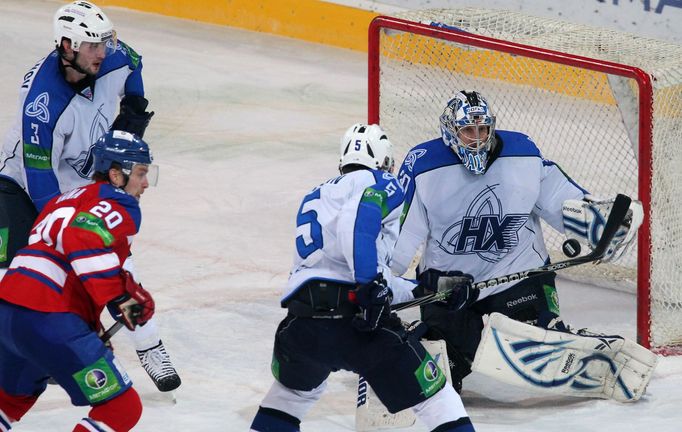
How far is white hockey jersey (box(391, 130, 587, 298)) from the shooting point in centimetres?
484

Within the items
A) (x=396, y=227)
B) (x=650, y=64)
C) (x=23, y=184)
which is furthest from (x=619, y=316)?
(x=23, y=184)

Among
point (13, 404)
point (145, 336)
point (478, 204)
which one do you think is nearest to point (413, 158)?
point (478, 204)

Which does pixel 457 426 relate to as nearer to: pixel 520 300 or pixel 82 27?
pixel 520 300

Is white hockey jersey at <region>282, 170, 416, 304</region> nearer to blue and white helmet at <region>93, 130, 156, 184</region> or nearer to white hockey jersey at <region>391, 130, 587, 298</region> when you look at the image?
blue and white helmet at <region>93, 130, 156, 184</region>

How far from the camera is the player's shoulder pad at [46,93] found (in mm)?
4742

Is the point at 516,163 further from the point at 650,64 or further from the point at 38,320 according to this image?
the point at 38,320

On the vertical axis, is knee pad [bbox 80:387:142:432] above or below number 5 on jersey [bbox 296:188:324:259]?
below

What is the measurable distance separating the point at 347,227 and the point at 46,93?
144 cm

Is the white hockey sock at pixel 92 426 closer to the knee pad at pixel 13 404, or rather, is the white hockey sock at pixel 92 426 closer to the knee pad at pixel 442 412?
the knee pad at pixel 13 404

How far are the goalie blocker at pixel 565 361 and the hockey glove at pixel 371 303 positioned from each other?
90 centimetres

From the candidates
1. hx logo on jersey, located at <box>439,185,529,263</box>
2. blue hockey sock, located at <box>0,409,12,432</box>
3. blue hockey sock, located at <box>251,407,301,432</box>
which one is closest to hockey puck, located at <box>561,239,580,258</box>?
hx logo on jersey, located at <box>439,185,529,263</box>

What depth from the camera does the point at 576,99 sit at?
20.2ft

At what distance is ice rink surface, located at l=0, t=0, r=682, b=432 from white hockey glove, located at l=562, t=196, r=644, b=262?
51 centimetres

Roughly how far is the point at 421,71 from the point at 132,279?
2.72 metres
